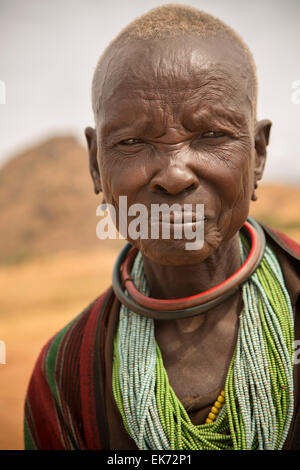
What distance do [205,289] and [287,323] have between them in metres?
0.31

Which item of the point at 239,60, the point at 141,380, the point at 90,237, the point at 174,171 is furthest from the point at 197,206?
the point at 90,237

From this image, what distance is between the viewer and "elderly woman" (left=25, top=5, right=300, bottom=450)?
5.01 feet

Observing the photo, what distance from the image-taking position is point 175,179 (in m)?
1.48

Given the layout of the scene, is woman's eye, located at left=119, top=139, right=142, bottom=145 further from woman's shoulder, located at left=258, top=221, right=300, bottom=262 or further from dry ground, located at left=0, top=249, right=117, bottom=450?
dry ground, located at left=0, top=249, right=117, bottom=450

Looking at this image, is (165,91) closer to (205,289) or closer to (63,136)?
(205,289)

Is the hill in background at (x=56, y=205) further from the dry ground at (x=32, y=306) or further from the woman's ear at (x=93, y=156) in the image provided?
the woman's ear at (x=93, y=156)

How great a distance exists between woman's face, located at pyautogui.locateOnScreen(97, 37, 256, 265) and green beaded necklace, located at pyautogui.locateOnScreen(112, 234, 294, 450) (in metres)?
0.33

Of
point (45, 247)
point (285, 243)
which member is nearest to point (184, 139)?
point (285, 243)

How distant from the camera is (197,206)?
154cm

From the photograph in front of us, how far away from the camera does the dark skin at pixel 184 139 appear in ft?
4.94

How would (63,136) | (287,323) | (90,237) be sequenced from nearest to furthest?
(287,323), (90,237), (63,136)

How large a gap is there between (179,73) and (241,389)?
3.34ft

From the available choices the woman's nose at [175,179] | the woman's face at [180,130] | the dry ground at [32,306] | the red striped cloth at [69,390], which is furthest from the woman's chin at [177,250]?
the dry ground at [32,306]

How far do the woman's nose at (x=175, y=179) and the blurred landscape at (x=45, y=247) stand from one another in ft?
11.8
